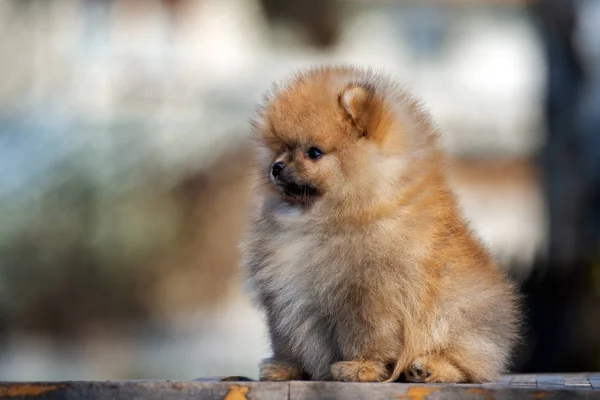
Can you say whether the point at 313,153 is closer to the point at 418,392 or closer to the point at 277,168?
the point at 277,168

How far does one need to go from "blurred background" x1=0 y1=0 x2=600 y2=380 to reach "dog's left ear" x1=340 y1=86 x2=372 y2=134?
366 cm

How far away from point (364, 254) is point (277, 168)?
16.0 inches

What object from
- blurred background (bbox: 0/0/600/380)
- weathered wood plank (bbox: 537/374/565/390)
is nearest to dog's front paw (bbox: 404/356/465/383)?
weathered wood plank (bbox: 537/374/565/390)

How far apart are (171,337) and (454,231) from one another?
7488mm

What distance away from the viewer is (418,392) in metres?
2.91

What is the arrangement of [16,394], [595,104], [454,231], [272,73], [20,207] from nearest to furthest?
[16,394] → [454,231] → [595,104] → [20,207] → [272,73]

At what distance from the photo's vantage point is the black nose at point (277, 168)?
3.34 metres

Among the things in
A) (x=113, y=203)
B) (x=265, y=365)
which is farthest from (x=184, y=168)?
(x=265, y=365)

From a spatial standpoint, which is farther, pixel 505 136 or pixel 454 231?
pixel 505 136

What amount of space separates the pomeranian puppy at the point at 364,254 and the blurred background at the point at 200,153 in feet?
11.4

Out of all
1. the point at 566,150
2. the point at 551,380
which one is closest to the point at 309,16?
the point at 566,150

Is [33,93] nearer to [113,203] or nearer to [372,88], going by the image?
[113,203]

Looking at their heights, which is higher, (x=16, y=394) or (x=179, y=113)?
(x=16, y=394)

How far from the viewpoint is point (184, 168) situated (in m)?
11.3
